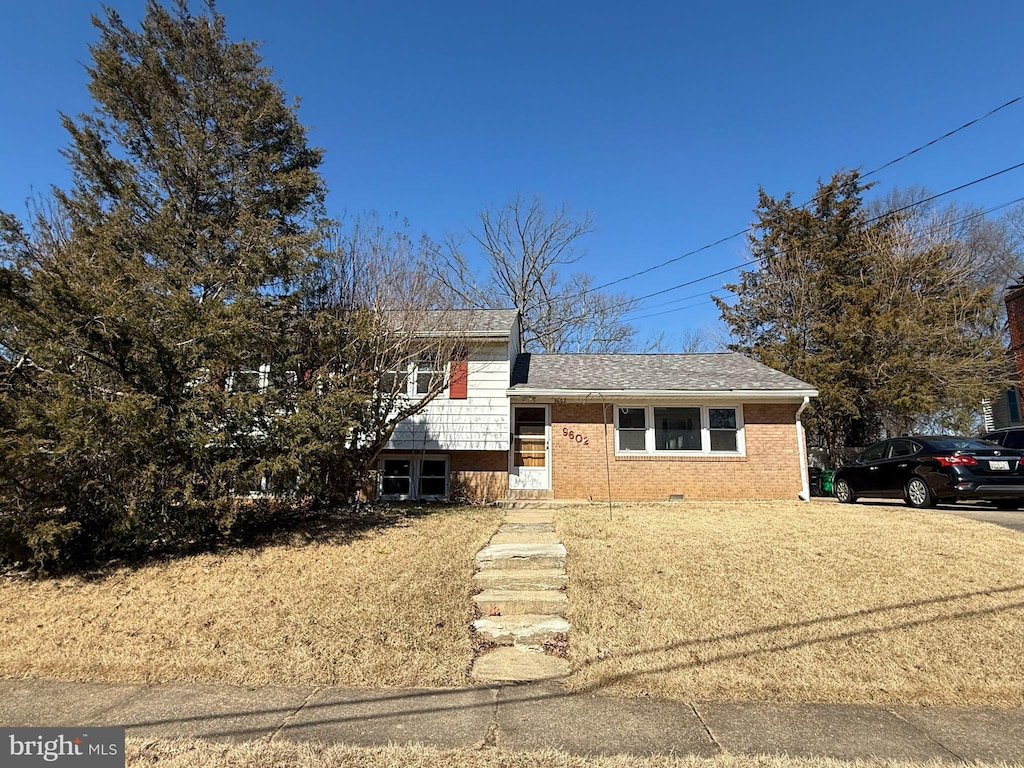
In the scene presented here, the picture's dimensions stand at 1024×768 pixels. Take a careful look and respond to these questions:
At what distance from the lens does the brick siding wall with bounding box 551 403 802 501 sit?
1240 cm

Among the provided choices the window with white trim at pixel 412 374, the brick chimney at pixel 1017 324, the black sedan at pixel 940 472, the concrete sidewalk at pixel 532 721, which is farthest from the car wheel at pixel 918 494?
the brick chimney at pixel 1017 324

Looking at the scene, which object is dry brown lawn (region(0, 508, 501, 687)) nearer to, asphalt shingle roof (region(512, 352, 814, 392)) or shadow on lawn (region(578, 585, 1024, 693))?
shadow on lawn (region(578, 585, 1024, 693))

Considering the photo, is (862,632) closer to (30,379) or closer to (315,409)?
(315,409)

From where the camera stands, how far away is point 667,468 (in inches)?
492

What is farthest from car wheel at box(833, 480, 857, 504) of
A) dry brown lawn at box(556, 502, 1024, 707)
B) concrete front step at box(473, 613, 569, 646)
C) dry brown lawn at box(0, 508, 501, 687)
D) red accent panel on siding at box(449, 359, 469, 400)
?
concrete front step at box(473, 613, 569, 646)

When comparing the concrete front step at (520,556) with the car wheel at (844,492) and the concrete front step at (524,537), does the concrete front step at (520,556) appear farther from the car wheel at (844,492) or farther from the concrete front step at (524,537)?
the car wheel at (844,492)

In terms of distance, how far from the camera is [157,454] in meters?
6.13

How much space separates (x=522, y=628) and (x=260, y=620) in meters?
2.40

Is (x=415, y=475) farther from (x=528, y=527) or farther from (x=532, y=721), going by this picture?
(x=532, y=721)

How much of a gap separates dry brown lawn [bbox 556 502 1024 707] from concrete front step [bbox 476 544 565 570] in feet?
0.86

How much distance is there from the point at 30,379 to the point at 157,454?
1.67 meters

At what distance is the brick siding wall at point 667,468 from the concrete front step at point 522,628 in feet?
24.8

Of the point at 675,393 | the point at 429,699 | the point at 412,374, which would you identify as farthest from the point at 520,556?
the point at 675,393

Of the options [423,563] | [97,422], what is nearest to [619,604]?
[423,563]
